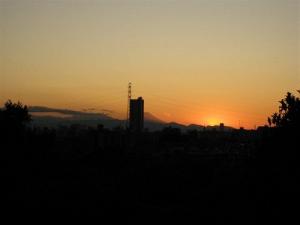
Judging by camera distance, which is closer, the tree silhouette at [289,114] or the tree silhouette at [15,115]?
the tree silhouette at [289,114]

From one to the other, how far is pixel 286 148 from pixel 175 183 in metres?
15.2

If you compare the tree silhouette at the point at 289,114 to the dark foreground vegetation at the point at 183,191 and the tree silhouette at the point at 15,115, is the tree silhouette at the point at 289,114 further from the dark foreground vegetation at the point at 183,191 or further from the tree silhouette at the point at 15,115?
the tree silhouette at the point at 15,115

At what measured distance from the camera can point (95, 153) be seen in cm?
5884

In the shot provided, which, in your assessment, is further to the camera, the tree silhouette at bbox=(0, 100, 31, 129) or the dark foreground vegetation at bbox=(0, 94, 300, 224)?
the tree silhouette at bbox=(0, 100, 31, 129)

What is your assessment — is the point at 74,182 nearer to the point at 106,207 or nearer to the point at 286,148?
the point at 106,207

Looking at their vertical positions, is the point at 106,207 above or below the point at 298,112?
below

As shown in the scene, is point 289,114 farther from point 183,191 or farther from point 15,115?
point 15,115

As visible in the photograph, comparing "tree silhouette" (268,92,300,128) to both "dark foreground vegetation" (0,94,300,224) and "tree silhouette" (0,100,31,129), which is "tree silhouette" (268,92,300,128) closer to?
"dark foreground vegetation" (0,94,300,224)

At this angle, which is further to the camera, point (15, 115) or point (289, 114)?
point (15, 115)

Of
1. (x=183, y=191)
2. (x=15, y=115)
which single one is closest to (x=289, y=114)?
(x=183, y=191)

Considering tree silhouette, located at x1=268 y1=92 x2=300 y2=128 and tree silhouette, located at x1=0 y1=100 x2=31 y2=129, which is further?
tree silhouette, located at x1=0 y1=100 x2=31 y2=129

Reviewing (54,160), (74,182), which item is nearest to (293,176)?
(74,182)

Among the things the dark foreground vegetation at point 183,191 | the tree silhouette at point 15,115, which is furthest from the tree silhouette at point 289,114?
the tree silhouette at point 15,115

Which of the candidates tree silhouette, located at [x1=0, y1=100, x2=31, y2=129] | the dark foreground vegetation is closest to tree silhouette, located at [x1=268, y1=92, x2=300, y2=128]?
the dark foreground vegetation
